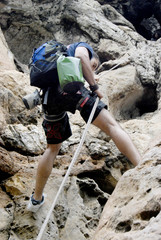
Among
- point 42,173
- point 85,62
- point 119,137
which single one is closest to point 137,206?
point 119,137

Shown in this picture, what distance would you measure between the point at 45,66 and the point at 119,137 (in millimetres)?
1195

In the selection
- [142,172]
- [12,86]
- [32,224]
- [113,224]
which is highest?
[142,172]

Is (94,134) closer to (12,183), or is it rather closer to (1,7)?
(12,183)

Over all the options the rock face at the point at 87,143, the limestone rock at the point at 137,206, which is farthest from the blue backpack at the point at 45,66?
the limestone rock at the point at 137,206

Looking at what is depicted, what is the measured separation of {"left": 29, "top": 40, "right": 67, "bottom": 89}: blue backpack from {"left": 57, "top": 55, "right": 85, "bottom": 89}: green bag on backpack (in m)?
0.15

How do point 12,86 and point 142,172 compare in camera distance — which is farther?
point 12,86

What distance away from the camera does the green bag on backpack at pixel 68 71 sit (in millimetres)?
3121

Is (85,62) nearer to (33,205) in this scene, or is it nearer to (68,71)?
(68,71)

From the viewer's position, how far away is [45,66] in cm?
330

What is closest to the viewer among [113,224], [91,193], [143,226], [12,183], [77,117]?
[143,226]

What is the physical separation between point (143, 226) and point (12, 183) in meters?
2.37

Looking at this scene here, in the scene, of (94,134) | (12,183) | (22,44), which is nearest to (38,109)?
(94,134)

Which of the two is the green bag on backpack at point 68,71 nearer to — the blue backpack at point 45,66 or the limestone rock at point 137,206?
the blue backpack at point 45,66

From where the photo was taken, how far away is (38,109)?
549cm
